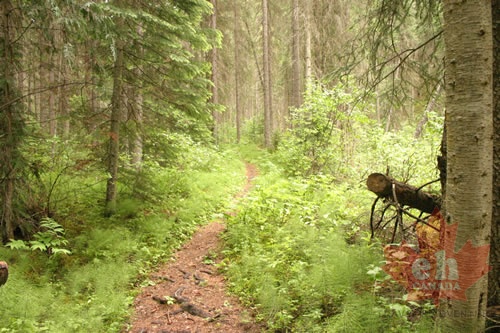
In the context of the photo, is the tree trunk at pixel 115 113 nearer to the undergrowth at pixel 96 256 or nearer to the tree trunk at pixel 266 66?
the undergrowth at pixel 96 256

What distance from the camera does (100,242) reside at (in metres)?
6.96

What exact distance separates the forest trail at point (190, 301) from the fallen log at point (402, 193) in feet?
7.97

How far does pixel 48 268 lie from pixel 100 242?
42.1 inches

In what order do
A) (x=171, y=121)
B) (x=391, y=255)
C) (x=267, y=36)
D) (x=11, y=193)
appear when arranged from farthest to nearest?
(x=267, y=36)
(x=171, y=121)
(x=11, y=193)
(x=391, y=255)

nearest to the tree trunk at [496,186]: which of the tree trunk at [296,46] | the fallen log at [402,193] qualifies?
the fallen log at [402,193]

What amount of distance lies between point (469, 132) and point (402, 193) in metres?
1.84

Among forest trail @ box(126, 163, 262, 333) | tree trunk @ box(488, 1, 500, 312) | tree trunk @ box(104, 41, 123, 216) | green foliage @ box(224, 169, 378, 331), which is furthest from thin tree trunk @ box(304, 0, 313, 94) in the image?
tree trunk @ box(488, 1, 500, 312)

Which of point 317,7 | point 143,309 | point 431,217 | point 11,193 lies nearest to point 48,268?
point 11,193

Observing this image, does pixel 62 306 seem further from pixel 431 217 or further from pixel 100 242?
pixel 431 217

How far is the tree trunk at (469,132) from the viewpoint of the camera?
235 cm

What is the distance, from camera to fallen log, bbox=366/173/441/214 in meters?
4.03

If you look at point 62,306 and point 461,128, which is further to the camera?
point 62,306

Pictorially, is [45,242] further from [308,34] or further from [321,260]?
[308,34]

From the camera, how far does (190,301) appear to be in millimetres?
5434
